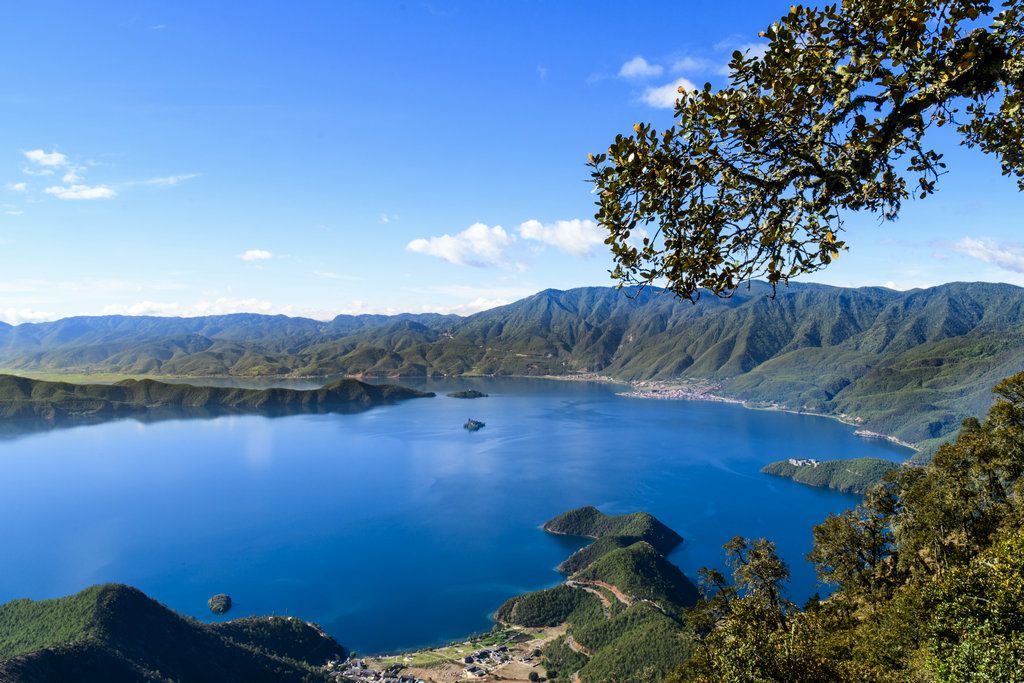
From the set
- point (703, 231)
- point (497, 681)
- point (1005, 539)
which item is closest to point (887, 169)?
point (703, 231)

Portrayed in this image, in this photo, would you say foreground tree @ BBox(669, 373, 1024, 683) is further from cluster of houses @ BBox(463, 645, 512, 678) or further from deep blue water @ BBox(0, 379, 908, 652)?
deep blue water @ BBox(0, 379, 908, 652)

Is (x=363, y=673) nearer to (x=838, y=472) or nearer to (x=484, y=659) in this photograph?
(x=484, y=659)

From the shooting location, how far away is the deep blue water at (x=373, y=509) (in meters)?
→ 77.5

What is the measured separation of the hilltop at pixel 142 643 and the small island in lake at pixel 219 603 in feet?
34.4

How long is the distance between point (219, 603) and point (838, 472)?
123 m

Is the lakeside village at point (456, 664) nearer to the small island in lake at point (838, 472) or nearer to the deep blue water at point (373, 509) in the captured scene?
the deep blue water at point (373, 509)

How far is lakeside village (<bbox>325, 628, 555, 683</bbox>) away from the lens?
5709 centimetres

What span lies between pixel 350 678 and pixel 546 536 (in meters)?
44.3

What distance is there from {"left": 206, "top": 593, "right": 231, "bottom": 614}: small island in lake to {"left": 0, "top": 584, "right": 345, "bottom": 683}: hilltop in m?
10.5

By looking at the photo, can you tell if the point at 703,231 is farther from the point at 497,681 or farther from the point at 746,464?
the point at 746,464

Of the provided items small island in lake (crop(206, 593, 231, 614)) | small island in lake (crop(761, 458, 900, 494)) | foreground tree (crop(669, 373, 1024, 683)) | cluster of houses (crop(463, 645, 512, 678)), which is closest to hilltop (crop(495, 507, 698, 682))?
cluster of houses (crop(463, 645, 512, 678))

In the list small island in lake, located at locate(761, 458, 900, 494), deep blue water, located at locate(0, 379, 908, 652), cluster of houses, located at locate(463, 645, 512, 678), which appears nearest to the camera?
cluster of houses, located at locate(463, 645, 512, 678)

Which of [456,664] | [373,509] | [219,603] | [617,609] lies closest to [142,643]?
[219,603]

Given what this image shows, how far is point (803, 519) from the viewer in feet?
336
